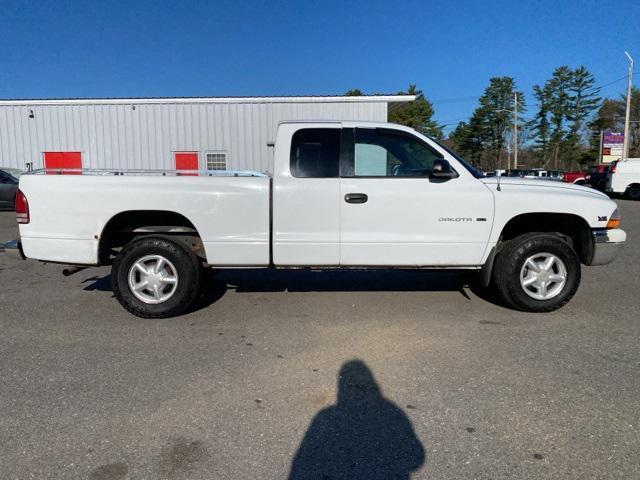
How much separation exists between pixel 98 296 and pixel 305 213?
9.70ft

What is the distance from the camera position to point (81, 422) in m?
2.83

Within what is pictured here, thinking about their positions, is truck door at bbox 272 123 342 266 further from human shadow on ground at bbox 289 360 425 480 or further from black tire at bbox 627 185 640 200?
black tire at bbox 627 185 640 200

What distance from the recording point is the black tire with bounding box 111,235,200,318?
4.72m

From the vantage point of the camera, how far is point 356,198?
4.64m

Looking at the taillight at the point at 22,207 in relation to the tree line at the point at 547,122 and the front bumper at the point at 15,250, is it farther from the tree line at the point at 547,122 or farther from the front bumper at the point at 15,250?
the tree line at the point at 547,122

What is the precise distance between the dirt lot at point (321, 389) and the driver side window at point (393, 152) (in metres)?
1.57

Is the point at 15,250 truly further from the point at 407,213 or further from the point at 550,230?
the point at 550,230

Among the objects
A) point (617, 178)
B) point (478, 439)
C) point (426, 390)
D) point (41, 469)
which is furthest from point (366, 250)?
point (617, 178)

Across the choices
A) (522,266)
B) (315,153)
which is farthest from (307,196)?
(522,266)

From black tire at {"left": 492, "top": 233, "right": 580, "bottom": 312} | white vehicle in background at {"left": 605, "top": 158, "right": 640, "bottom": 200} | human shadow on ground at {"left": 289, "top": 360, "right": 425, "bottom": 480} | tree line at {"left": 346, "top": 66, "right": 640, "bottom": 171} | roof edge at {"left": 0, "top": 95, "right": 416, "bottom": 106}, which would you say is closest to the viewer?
human shadow on ground at {"left": 289, "top": 360, "right": 425, "bottom": 480}

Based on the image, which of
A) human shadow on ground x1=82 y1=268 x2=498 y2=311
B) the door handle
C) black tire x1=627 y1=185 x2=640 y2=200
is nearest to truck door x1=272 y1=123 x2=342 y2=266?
the door handle

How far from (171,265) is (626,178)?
2690 centimetres

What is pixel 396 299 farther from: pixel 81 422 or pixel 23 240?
pixel 23 240

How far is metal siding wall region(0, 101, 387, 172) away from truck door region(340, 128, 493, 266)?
14.8 m
